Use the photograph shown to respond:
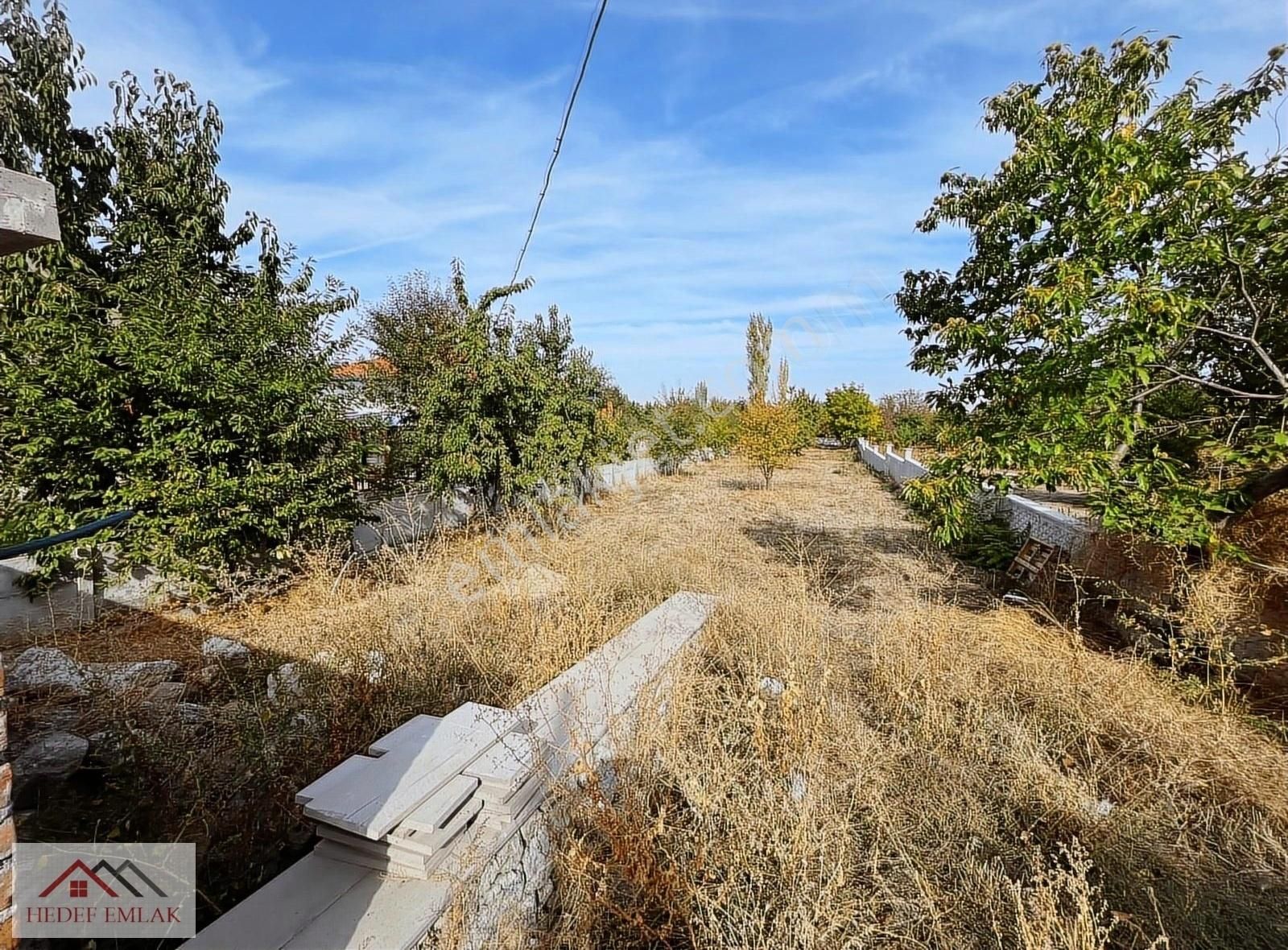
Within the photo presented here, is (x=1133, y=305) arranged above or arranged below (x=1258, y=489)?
above

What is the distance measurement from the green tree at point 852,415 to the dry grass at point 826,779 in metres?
27.8

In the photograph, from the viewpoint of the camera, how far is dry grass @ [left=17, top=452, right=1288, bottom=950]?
1.99 m

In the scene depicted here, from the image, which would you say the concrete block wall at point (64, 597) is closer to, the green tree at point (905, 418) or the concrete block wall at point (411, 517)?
the concrete block wall at point (411, 517)

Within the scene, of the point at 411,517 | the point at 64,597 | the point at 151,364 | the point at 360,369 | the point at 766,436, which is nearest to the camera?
the point at 151,364

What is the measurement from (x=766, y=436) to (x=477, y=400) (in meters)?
9.20

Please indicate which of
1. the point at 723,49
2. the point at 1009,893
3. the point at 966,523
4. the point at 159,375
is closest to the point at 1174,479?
the point at 966,523

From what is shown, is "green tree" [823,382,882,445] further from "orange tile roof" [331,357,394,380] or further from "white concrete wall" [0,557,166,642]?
"white concrete wall" [0,557,166,642]

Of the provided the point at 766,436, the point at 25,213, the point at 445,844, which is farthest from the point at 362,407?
the point at 766,436

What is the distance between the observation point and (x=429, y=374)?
29.0 ft

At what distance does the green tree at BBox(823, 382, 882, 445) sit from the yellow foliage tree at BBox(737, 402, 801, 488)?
51.3ft

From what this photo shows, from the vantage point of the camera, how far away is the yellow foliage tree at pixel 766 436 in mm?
15078

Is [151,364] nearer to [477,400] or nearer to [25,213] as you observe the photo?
[477,400]

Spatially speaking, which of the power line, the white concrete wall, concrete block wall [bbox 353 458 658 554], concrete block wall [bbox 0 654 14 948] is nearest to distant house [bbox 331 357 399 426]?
concrete block wall [bbox 353 458 658 554]

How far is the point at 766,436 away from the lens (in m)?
15.1
